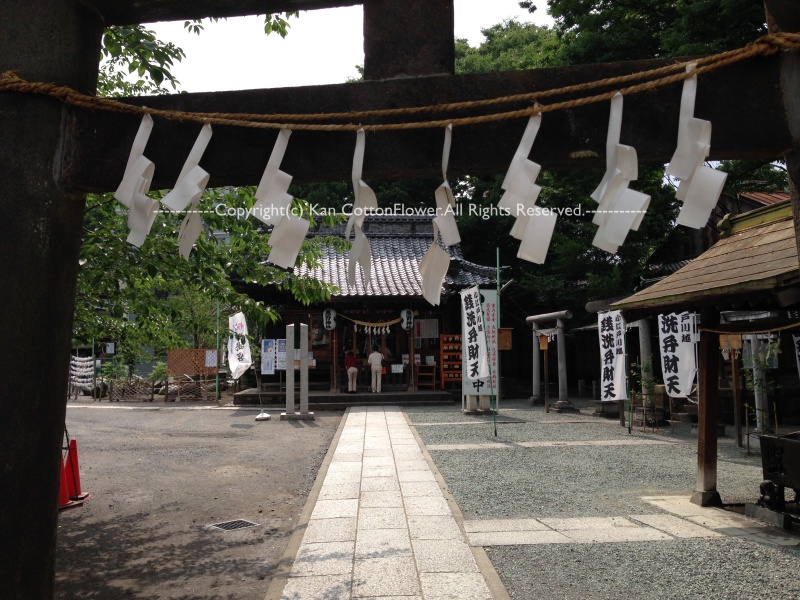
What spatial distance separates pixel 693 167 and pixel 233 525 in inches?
220

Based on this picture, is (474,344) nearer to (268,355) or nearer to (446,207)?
(268,355)

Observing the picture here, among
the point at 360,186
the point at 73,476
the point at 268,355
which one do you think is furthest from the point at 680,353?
the point at 268,355

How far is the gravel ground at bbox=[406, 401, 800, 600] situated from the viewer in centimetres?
426

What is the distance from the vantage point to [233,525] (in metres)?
6.19

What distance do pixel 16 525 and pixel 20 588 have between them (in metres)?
0.22

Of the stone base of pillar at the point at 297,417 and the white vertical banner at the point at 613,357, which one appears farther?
the stone base of pillar at the point at 297,417

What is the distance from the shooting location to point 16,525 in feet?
6.96

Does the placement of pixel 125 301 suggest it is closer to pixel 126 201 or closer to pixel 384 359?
pixel 126 201

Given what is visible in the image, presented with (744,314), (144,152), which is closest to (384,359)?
(744,314)

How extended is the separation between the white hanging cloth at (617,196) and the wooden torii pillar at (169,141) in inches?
3.1

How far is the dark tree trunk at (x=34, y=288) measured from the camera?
2.13 metres

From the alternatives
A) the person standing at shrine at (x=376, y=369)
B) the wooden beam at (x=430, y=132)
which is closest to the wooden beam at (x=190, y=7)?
the wooden beam at (x=430, y=132)

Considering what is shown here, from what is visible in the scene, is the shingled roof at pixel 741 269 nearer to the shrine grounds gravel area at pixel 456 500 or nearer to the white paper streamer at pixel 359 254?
the shrine grounds gravel area at pixel 456 500

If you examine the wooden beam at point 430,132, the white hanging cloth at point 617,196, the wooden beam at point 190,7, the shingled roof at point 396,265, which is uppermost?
the shingled roof at point 396,265
